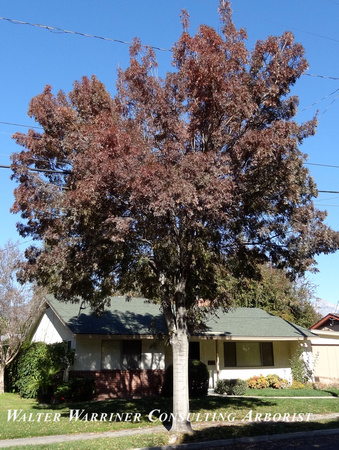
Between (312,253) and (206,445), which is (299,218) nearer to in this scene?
(312,253)

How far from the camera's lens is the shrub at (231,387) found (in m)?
19.0

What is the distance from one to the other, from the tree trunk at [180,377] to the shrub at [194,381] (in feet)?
25.4

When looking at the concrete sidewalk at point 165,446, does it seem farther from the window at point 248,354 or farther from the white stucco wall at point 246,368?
the window at point 248,354

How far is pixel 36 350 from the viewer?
1912cm

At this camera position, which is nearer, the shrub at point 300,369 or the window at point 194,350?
the window at point 194,350

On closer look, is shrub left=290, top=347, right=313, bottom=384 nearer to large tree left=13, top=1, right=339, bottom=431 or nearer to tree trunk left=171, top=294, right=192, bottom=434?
large tree left=13, top=1, right=339, bottom=431

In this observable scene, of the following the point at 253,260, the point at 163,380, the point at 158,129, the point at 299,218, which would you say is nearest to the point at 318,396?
the point at 163,380

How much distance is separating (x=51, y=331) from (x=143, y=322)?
5.14 meters

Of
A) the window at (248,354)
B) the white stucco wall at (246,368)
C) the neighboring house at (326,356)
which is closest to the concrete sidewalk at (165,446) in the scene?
the white stucco wall at (246,368)

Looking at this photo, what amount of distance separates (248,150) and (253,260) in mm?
3838

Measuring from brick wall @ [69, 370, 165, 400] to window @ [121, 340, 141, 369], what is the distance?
1.02 ft

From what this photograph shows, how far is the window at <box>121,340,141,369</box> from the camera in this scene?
62.9 feet

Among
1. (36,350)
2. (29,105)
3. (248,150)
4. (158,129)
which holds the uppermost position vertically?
(29,105)

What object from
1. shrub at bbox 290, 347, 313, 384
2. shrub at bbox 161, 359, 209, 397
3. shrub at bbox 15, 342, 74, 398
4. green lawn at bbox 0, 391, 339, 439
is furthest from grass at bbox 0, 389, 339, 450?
shrub at bbox 290, 347, 313, 384
